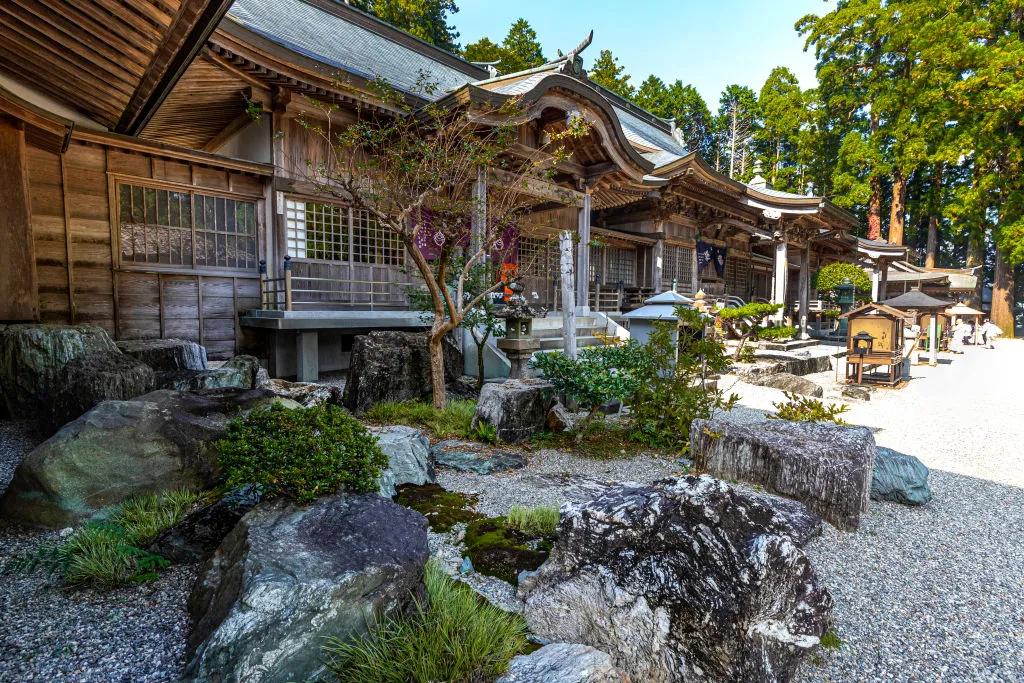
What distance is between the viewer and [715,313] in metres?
13.3

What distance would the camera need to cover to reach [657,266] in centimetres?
1645

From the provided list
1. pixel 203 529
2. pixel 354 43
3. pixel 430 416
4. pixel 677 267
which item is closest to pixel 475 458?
pixel 430 416

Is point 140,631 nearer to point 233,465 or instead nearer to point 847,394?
point 233,465

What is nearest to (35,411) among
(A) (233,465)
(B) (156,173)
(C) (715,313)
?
(A) (233,465)

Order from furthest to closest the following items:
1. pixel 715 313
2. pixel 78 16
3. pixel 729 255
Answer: pixel 729 255 → pixel 715 313 → pixel 78 16

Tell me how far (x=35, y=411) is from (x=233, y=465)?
12.1 feet

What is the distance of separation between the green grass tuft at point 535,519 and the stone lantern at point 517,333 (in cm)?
357

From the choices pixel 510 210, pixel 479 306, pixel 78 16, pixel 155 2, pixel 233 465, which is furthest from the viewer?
pixel 479 306

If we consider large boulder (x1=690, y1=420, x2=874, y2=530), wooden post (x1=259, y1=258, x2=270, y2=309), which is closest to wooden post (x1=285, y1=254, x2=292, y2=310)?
wooden post (x1=259, y1=258, x2=270, y2=309)

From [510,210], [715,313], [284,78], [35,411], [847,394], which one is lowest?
[847,394]

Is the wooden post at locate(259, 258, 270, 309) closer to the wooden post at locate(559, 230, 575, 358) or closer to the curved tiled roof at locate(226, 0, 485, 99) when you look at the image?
the curved tiled roof at locate(226, 0, 485, 99)

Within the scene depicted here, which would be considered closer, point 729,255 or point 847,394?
point 847,394

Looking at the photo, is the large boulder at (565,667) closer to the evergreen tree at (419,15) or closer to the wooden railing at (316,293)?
the wooden railing at (316,293)

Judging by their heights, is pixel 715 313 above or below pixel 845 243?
below
